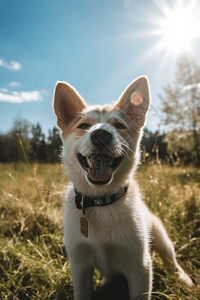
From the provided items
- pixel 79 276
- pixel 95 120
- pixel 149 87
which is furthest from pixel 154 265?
pixel 149 87

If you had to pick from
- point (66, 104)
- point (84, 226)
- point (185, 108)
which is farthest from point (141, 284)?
point (185, 108)

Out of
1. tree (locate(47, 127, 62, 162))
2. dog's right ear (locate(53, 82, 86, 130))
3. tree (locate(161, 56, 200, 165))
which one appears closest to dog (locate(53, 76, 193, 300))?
dog's right ear (locate(53, 82, 86, 130))

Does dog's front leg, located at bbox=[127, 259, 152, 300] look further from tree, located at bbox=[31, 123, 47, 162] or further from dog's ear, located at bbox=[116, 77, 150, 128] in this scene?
tree, located at bbox=[31, 123, 47, 162]

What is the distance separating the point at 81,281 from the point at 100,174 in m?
0.91

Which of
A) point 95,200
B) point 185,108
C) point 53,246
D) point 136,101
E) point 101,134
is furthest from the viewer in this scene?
point 185,108

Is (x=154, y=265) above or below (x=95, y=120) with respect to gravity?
below

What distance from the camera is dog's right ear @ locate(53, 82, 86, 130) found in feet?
6.46

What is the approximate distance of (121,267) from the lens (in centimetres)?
183

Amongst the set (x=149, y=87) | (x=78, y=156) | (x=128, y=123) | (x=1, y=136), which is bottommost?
(x=78, y=156)

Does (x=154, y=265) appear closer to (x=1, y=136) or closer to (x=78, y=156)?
(x=78, y=156)

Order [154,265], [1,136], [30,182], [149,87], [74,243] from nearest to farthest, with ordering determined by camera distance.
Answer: [74,243] < [149,87] < [154,265] < [30,182] < [1,136]

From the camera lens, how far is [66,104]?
206 centimetres

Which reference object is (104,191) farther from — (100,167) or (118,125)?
(118,125)

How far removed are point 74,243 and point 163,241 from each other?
1.01 m
